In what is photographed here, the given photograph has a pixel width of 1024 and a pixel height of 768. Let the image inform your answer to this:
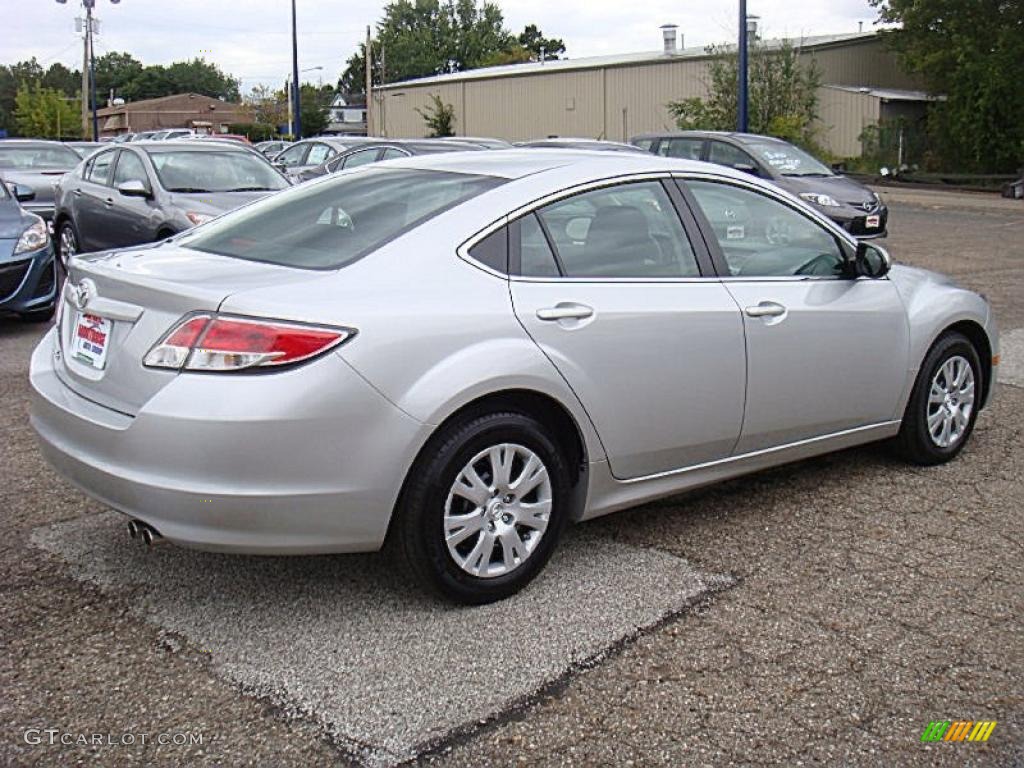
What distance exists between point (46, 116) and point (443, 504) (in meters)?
73.6

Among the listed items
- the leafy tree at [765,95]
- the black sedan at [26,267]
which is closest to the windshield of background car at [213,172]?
the black sedan at [26,267]

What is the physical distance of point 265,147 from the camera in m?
31.0

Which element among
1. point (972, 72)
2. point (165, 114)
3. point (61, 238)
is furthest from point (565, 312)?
point (165, 114)

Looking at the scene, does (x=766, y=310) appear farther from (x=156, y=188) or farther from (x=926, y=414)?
(x=156, y=188)

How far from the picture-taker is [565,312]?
4.02 meters

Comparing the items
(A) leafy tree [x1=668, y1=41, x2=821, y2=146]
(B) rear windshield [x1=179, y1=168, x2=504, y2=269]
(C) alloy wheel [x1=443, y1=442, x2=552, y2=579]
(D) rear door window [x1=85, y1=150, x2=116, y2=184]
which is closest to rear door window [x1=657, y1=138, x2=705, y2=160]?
(D) rear door window [x1=85, y1=150, x2=116, y2=184]

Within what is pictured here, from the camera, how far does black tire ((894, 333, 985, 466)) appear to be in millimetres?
5469

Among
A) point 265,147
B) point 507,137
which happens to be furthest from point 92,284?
point 507,137

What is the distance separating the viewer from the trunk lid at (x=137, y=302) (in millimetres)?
3609

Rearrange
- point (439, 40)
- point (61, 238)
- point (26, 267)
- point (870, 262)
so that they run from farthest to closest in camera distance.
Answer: point (439, 40)
point (61, 238)
point (26, 267)
point (870, 262)

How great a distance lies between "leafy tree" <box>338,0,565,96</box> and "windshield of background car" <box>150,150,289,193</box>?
345 ft

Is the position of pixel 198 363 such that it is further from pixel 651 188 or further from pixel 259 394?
pixel 651 188

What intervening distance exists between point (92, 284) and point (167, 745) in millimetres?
1743

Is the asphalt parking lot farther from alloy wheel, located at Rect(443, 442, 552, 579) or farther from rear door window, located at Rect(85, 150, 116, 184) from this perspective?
rear door window, located at Rect(85, 150, 116, 184)
